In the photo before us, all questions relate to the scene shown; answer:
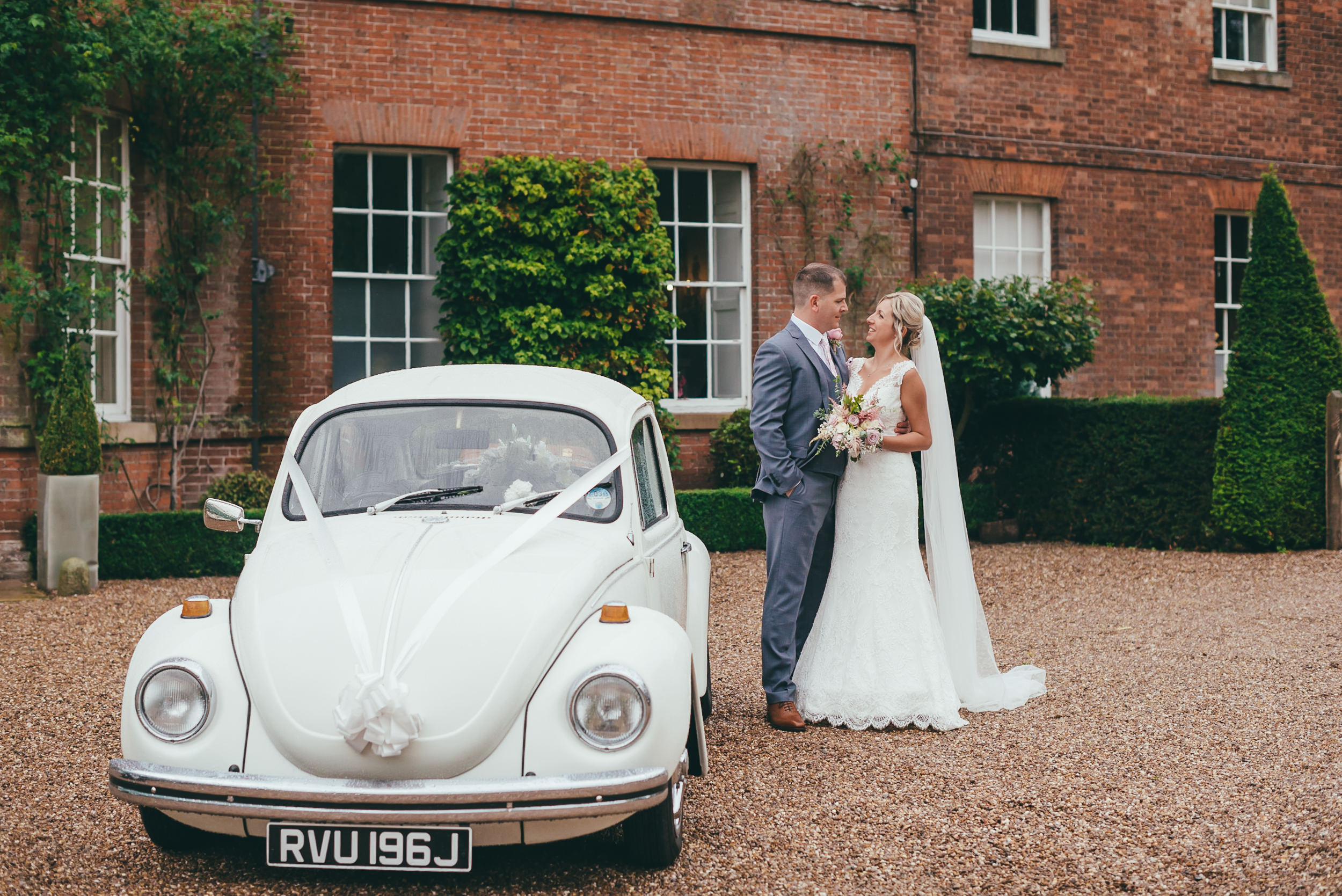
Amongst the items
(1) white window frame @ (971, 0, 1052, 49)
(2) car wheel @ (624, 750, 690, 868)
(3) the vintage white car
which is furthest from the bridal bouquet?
(1) white window frame @ (971, 0, 1052, 49)

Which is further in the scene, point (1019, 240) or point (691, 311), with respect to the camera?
point (1019, 240)

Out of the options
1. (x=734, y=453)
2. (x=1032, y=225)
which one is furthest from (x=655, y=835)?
(x=1032, y=225)

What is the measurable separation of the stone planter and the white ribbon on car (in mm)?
5668

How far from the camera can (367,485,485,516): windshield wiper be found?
4.33 meters

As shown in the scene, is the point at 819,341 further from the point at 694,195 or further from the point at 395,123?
the point at 694,195

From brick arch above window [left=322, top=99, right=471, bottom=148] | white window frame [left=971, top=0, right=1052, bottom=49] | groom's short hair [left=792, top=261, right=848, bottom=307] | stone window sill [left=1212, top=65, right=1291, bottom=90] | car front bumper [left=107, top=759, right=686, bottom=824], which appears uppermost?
white window frame [left=971, top=0, right=1052, bottom=49]

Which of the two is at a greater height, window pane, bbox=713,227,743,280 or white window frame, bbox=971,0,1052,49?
white window frame, bbox=971,0,1052,49

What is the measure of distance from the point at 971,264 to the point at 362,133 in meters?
6.62

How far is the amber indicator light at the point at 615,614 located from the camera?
377cm

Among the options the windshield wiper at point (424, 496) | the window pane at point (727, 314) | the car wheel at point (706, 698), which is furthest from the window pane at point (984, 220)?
the windshield wiper at point (424, 496)

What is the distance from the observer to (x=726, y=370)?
512 inches

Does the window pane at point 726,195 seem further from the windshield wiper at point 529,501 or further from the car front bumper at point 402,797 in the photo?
the car front bumper at point 402,797

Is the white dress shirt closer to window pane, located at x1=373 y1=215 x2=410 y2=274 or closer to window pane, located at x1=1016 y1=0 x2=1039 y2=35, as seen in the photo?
window pane, located at x1=373 y1=215 x2=410 y2=274

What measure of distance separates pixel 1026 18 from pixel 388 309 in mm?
8071
